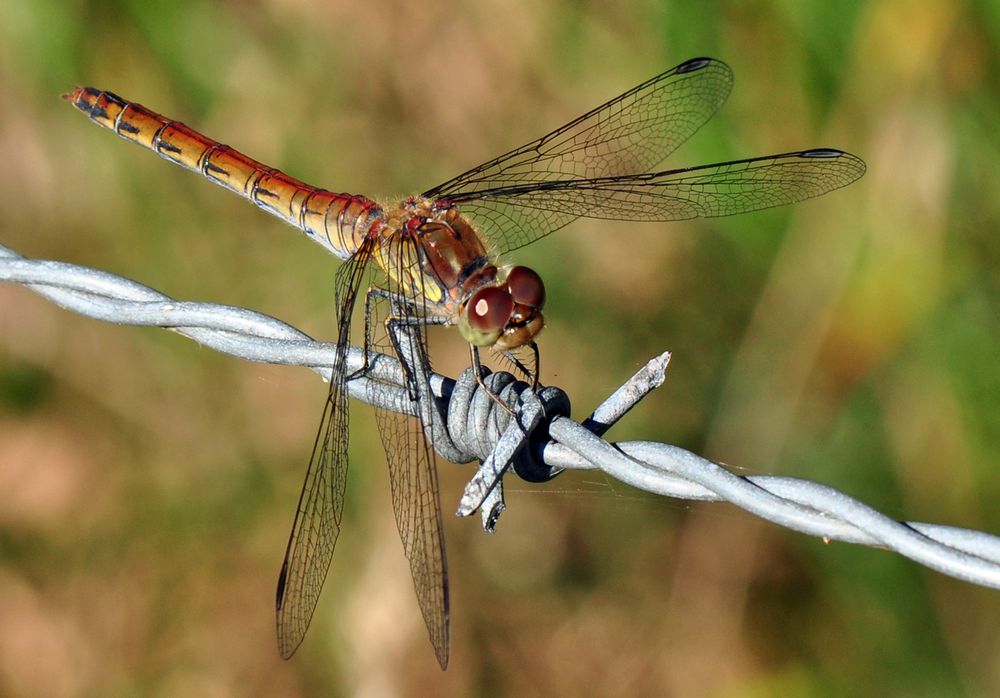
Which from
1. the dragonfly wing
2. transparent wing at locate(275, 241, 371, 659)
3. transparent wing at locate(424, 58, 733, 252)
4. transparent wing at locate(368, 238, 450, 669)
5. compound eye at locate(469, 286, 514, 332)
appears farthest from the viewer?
transparent wing at locate(424, 58, 733, 252)

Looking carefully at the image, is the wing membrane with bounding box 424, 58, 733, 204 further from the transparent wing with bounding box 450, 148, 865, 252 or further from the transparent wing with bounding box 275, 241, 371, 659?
the transparent wing with bounding box 275, 241, 371, 659

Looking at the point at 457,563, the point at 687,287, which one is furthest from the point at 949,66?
the point at 457,563

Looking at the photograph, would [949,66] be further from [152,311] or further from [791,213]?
[152,311]

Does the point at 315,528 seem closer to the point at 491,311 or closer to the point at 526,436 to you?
the point at 491,311

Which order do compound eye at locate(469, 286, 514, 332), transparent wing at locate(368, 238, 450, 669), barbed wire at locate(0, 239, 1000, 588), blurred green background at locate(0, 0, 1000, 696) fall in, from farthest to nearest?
blurred green background at locate(0, 0, 1000, 696)
compound eye at locate(469, 286, 514, 332)
transparent wing at locate(368, 238, 450, 669)
barbed wire at locate(0, 239, 1000, 588)

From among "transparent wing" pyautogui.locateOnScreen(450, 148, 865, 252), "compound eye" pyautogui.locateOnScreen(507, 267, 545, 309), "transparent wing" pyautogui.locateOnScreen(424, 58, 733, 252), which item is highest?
"transparent wing" pyautogui.locateOnScreen(424, 58, 733, 252)

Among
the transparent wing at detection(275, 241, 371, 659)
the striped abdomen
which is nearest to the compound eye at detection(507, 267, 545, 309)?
the transparent wing at detection(275, 241, 371, 659)

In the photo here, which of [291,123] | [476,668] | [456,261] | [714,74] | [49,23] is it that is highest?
[49,23]
